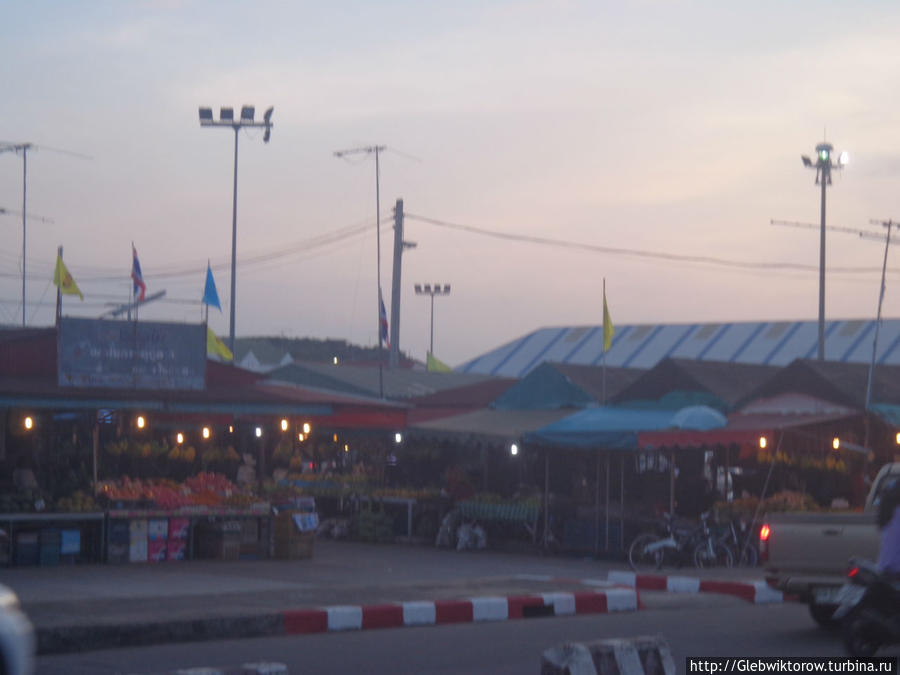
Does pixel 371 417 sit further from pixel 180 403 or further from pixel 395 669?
Result: pixel 395 669

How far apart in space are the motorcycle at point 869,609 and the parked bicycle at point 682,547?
1079 centimetres

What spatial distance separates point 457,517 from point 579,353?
18.3 m

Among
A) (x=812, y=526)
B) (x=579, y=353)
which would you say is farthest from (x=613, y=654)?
(x=579, y=353)

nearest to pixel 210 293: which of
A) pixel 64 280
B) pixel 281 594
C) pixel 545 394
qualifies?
pixel 64 280

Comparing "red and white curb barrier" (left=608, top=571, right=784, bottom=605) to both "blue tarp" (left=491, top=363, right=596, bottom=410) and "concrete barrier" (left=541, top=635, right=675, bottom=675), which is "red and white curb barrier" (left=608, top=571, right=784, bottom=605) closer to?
"blue tarp" (left=491, top=363, right=596, bottom=410)

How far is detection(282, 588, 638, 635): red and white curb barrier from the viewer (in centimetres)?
1287

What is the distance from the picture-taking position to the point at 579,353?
4203 centimetres

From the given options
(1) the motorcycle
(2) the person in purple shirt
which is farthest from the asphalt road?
(2) the person in purple shirt

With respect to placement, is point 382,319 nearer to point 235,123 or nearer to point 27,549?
point 235,123

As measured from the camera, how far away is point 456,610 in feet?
45.3

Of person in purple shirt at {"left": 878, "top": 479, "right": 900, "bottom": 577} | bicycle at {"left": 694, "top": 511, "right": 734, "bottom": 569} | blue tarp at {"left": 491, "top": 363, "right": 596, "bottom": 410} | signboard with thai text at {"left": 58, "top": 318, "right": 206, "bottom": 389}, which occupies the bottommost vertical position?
bicycle at {"left": 694, "top": 511, "right": 734, "bottom": 569}

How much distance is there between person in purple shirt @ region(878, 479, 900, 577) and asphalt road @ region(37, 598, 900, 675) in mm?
1873

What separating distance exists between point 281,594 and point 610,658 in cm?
892

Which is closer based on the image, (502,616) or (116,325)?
(502,616)
